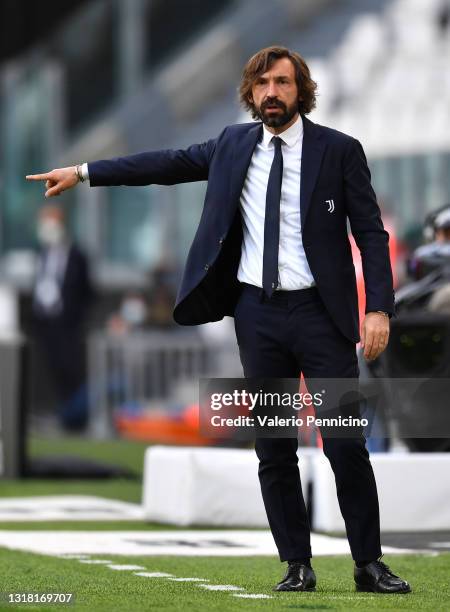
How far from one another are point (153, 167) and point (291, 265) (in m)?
0.65

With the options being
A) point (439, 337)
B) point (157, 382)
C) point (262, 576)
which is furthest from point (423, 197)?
point (262, 576)

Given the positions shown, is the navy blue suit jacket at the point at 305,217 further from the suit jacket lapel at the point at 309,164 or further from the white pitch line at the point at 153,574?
the white pitch line at the point at 153,574

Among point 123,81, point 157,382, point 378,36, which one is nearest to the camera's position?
point 157,382

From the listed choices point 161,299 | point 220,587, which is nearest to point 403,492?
point 220,587

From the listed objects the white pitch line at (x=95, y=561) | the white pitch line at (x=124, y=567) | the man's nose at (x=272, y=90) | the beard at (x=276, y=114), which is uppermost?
the man's nose at (x=272, y=90)

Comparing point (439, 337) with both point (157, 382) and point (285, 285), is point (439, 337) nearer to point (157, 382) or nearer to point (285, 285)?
point (285, 285)

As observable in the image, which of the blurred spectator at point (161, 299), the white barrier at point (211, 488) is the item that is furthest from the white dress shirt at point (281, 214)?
the blurred spectator at point (161, 299)

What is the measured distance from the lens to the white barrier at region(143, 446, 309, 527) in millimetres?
9688

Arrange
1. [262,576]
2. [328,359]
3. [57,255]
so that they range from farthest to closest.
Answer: [57,255] < [262,576] < [328,359]

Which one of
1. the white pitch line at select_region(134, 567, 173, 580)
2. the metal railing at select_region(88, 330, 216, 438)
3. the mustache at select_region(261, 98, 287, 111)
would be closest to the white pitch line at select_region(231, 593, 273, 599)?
the white pitch line at select_region(134, 567, 173, 580)

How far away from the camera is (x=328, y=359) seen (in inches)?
248

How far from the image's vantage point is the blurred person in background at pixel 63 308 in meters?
19.7

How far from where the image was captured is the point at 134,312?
19.6m

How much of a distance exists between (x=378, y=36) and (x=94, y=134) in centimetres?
490
